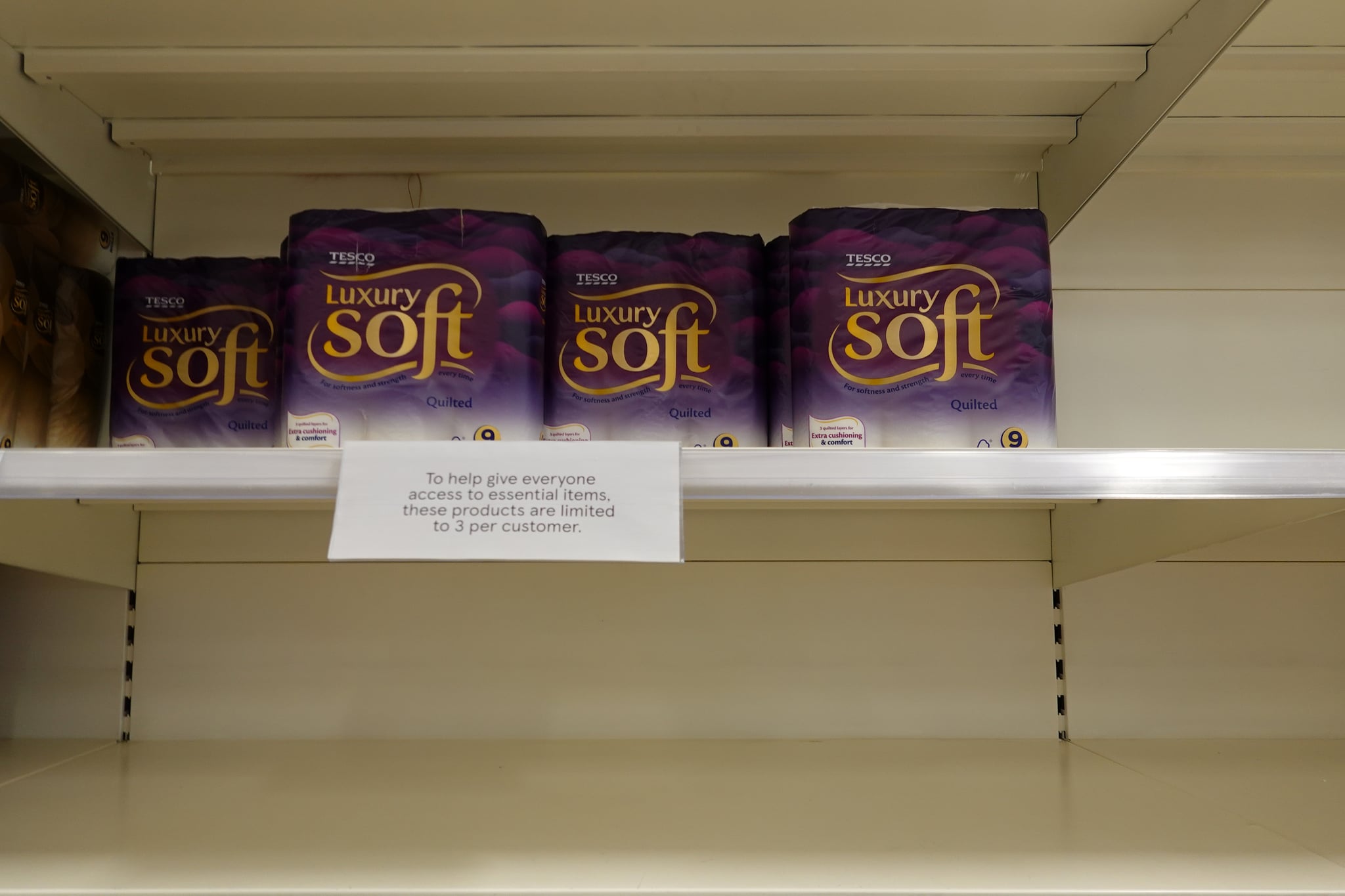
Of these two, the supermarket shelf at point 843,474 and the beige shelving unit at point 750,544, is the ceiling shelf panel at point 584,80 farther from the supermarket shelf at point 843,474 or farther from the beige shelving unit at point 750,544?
the supermarket shelf at point 843,474

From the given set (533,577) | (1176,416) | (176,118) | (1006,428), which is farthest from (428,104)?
(1176,416)

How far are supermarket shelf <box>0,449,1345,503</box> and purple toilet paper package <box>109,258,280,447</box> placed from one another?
0.24m

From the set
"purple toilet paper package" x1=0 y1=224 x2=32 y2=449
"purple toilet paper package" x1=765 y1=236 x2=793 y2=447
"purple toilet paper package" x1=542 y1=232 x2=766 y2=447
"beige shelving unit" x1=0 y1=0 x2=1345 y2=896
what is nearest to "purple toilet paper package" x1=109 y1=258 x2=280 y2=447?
"purple toilet paper package" x1=0 y1=224 x2=32 y2=449

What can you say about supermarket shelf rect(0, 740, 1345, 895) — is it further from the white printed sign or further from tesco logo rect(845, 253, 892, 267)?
tesco logo rect(845, 253, 892, 267)

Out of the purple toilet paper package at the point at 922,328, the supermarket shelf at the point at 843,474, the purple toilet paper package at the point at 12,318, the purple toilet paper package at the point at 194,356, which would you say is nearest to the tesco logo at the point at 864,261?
the purple toilet paper package at the point at 922,328

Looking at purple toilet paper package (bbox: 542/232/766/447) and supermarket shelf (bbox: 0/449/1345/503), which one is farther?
purple toilet paper package (bbox: 542/232/766/447)

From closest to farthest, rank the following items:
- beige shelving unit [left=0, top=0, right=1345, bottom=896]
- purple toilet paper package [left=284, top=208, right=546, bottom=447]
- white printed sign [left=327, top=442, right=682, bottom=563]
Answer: white printed sign [left=327, top=442, right=682, bottom=563] → purple toilet paper package [left=284, top=208, right=546, bottom=447] → beige shelving unit [left=0, top=0, right=1345, bottom=896]

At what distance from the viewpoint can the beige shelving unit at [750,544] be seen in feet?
3.10

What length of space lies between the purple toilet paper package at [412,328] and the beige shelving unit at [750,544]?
0.86ft

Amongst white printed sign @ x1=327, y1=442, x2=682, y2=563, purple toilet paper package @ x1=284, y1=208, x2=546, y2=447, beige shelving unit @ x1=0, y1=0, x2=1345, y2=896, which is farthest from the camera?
beige shelving unit @ x1=0, y1=0, x2=1345, y2=896

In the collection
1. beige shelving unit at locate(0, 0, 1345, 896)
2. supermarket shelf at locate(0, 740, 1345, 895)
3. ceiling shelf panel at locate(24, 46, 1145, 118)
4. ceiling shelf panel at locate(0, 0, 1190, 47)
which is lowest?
supermarket shelf at locate(0, 740, 1345, 895)

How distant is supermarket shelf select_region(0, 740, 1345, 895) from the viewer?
0.75 m

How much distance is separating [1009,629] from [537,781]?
62 centimetres

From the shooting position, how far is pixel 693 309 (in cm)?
93
